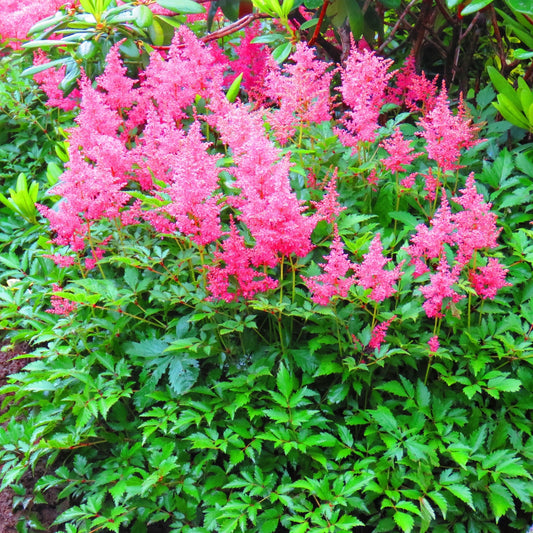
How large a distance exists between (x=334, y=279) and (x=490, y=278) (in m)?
0.58

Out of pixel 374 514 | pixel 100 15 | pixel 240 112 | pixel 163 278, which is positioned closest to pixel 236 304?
pixel 163 278

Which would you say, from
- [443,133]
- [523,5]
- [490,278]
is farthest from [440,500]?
[523,5]

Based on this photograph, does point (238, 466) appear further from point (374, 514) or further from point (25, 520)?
point (25, 520)

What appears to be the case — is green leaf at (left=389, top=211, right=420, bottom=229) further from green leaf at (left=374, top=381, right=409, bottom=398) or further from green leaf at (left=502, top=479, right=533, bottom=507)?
green leaf at (left=502, top=479, right=533, bottom=507)

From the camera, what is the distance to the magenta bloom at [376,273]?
6.39 feet

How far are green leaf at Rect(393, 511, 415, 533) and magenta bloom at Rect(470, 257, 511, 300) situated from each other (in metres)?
0.84

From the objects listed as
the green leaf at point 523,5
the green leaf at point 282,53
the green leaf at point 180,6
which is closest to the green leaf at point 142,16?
the green leaf at point 180,6

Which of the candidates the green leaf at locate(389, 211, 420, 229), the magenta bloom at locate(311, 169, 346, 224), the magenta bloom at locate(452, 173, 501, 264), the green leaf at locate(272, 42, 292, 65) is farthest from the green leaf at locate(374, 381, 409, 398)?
the green leaf at locate(272, 42, 292, 65)

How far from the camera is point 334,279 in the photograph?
2.04 m

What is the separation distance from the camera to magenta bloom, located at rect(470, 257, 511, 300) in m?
2.03

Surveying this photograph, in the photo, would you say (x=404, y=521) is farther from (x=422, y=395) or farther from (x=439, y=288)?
(x=439, y=288)

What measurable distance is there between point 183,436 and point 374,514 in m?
0.80

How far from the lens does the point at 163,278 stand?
7.90ft

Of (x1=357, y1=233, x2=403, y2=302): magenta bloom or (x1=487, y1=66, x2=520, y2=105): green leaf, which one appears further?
(x1=487, y1=66, x2=520, y2=105): green leaf
